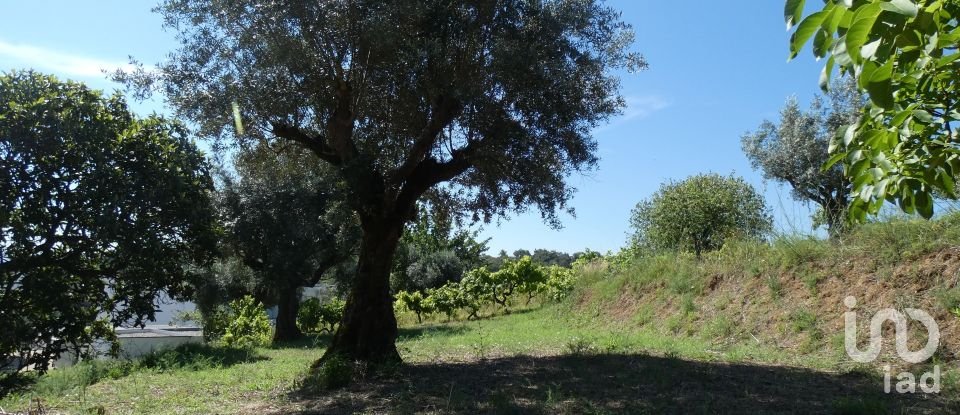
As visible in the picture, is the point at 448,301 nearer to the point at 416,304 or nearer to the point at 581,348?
the point at 416,304

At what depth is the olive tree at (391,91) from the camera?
24.9 feet

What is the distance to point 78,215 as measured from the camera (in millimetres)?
5258

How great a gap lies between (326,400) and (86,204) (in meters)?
3.02

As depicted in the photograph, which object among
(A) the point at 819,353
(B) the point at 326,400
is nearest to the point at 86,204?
(B) the point at 326,400

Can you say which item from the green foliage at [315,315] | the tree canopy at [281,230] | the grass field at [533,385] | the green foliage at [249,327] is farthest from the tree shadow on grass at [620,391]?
the green foliage at [315,315]

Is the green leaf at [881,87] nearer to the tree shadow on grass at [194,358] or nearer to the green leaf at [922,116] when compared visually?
the green leaf at [922,116]

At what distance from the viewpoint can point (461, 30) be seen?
7.95m

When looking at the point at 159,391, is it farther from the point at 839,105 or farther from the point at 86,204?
the point at 839,105

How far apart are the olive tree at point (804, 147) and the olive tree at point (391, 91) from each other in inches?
423

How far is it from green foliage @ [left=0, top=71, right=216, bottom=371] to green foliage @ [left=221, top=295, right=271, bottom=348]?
12093 millimetres

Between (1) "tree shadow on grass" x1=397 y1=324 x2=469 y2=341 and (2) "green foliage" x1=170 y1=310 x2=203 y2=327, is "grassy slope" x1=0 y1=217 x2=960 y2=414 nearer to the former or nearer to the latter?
(1) "tree shadow on grass" x1=397 y1=324 x2=469 y2=341

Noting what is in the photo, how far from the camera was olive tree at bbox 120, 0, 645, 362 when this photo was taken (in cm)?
760

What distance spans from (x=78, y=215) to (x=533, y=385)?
454cm

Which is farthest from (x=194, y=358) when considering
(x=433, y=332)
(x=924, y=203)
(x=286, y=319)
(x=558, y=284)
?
(x=924, y=203)
